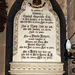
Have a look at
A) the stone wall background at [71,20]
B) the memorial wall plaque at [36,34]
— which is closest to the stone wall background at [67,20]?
the stone wall background at [71,20]

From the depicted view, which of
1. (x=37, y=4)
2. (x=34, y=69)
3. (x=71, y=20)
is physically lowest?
(x=34, y=69)

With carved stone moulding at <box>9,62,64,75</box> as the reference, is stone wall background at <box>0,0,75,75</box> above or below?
above

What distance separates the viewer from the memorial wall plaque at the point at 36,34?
6.77ft

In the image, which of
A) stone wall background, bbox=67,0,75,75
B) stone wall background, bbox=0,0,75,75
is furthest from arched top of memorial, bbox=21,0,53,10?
stone wall background, bbox=67,0,75,75

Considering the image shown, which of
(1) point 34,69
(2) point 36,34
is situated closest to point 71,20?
(2) point 36,34

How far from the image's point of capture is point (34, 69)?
2002mm

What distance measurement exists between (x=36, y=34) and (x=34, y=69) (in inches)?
16.9

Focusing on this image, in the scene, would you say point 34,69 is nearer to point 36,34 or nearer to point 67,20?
point 36,34

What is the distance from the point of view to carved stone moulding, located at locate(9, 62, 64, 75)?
1.99 metres

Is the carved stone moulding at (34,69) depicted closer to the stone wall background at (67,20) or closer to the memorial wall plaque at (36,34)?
the memorial wall plaque at (36,34)

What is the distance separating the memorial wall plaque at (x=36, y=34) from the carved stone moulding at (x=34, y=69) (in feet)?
0.12

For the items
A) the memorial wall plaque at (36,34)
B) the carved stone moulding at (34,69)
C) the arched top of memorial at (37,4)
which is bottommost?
the carved stone moulding at (34,69)

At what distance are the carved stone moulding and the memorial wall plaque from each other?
4cm

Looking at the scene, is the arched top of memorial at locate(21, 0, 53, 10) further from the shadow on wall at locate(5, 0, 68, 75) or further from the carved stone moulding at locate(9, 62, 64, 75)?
the carved stone moulding at locate(9, 62, 64, 75)
